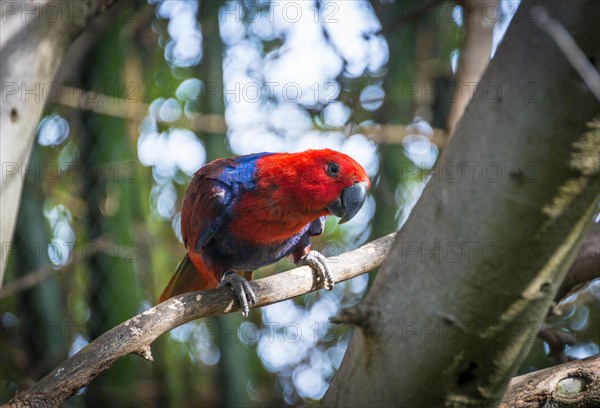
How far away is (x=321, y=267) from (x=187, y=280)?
3.37 ft

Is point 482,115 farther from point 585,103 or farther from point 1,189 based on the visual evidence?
point 1,189

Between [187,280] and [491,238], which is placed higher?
[491,238]

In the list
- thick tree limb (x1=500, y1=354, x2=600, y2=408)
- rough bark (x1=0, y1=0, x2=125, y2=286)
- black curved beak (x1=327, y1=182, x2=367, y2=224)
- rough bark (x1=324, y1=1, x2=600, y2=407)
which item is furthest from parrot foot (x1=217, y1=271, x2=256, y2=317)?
rough bark (x1=324, y1=1, x2=600, y2=407)

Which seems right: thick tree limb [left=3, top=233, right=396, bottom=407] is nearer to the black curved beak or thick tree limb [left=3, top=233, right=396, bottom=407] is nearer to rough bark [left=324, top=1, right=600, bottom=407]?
the black curved beak

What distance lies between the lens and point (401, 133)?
5312 millimetres

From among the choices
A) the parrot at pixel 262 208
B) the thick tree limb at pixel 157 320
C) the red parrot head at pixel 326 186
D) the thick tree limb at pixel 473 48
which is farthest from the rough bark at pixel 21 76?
the thick tree limb at pixel 473 48

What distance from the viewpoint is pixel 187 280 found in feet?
13.0

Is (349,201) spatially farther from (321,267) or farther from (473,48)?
(473,48)

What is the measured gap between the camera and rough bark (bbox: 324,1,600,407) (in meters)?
1.31

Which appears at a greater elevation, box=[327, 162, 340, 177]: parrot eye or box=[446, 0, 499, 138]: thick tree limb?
box=[446, 0, 499, 138]: thick tree limb

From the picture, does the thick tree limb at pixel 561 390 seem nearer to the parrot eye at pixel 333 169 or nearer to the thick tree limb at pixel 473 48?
the parrot eye at pixel 333 169

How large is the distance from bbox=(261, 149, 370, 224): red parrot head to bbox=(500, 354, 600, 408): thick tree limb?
1.36m

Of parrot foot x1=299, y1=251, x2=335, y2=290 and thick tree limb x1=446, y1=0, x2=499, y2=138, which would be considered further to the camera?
thick tree limb x1=446, y1=0, x2=499, y2=138

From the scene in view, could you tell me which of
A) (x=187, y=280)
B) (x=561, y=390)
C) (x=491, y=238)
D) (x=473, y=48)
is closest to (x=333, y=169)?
(x=187, y=280)
